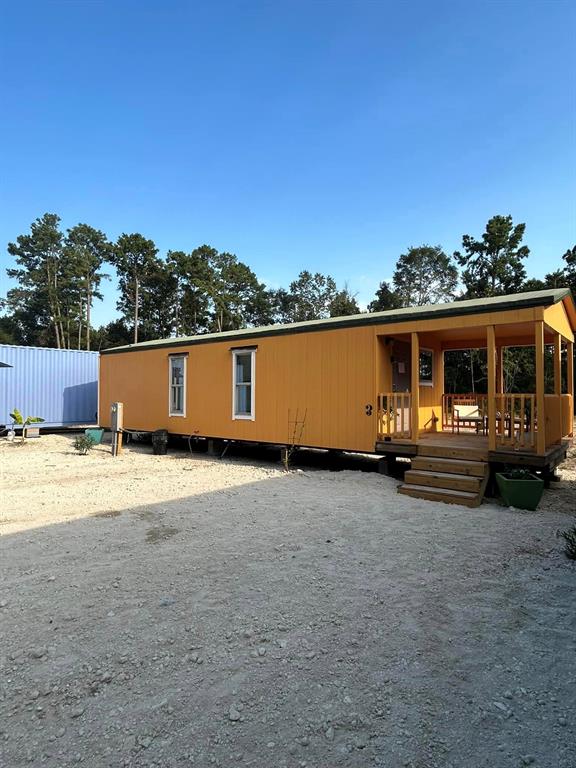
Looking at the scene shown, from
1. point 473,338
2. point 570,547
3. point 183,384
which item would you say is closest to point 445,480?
point 570,547

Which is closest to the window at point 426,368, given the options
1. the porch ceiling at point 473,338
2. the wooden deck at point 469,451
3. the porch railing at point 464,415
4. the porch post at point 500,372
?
the porch ceiling at point 473,338

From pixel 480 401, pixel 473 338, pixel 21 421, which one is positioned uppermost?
pixel 473 338

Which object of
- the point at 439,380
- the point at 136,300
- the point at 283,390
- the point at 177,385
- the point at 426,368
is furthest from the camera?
the point at 136,300

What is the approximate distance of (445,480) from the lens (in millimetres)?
6211

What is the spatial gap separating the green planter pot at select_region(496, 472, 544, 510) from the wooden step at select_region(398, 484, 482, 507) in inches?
14.6

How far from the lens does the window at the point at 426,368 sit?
9467mm

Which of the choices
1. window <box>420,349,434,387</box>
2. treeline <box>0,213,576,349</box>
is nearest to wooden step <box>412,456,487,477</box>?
window <box>420,349,434,387</box>

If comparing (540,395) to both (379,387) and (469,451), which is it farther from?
(379,387)

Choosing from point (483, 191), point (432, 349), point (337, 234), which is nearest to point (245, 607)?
point (432, 349)

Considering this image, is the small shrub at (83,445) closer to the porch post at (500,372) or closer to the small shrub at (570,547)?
the porch post at (500,372)

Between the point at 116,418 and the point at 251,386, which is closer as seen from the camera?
the point at 251,386

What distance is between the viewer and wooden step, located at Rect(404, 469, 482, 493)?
6004mm

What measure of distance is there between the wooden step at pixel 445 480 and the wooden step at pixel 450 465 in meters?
0.06

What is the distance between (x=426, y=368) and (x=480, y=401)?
1.39 meters
